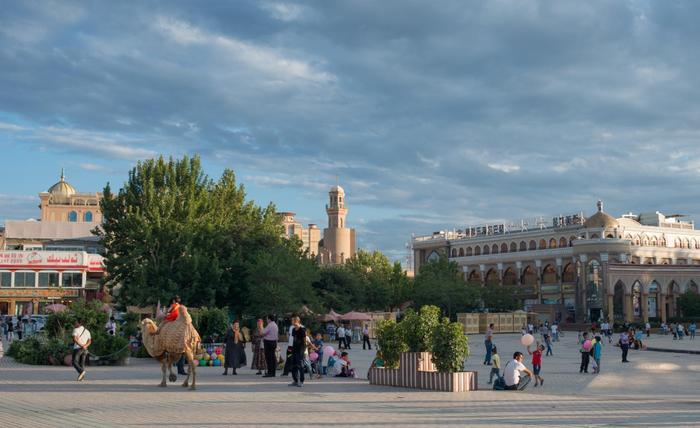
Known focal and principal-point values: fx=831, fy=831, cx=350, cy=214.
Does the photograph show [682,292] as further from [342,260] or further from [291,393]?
[291,393]

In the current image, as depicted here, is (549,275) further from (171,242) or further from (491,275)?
(171,242)

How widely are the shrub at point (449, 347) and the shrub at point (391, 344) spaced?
1.40 m

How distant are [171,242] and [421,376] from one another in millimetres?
34147

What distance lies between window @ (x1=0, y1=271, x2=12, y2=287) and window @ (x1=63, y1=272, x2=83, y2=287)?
4.60m

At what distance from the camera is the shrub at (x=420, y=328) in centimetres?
1947

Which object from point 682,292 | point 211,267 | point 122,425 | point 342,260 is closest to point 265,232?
point 211,267

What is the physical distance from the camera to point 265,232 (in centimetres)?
5675

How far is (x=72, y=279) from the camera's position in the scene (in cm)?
7544

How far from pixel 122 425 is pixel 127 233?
131ft

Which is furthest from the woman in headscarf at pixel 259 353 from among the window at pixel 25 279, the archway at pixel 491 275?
the archway at pixel 491 275

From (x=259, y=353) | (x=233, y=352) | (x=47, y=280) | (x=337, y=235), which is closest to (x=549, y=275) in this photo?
(x=337, y=235)

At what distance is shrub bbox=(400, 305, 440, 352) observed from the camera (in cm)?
1947

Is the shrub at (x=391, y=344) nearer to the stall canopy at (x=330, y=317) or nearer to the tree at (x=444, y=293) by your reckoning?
the stall canopy at (x=330, y=317)

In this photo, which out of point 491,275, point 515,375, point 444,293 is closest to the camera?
point 515,375
